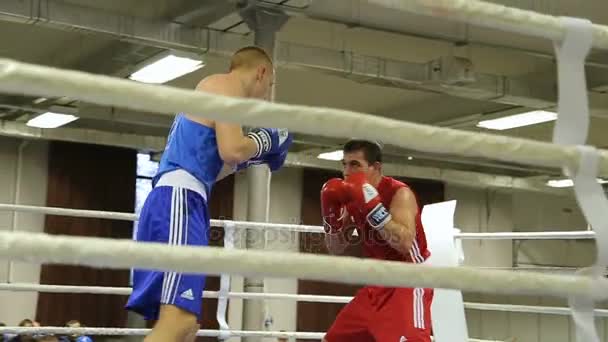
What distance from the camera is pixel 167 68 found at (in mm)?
6078

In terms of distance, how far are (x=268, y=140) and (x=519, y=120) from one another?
6.18 m

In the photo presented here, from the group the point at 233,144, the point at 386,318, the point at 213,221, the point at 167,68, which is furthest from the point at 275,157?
the point at 167,68

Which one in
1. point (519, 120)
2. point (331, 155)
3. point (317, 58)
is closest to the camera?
point (317, 58)

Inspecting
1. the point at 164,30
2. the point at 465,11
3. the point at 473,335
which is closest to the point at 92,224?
the point at 164,30

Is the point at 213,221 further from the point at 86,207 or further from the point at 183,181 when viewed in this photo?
the point at 86,207

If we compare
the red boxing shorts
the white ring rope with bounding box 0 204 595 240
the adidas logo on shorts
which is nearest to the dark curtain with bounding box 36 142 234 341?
the white ring rope with bounding box 0 204 595 240

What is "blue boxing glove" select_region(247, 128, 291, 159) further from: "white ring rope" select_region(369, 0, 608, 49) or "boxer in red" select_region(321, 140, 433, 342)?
"white ring rope" select_region(369, 0, 608, 49)

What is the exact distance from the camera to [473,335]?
11.6 m

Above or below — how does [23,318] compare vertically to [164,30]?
below

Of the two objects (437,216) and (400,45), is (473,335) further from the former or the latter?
(437,216)

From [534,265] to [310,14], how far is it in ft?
25.0

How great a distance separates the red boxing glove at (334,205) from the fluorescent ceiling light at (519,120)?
16.4ft

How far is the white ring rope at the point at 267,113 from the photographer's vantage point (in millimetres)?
750

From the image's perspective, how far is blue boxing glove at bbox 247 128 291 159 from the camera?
5.63 ft
